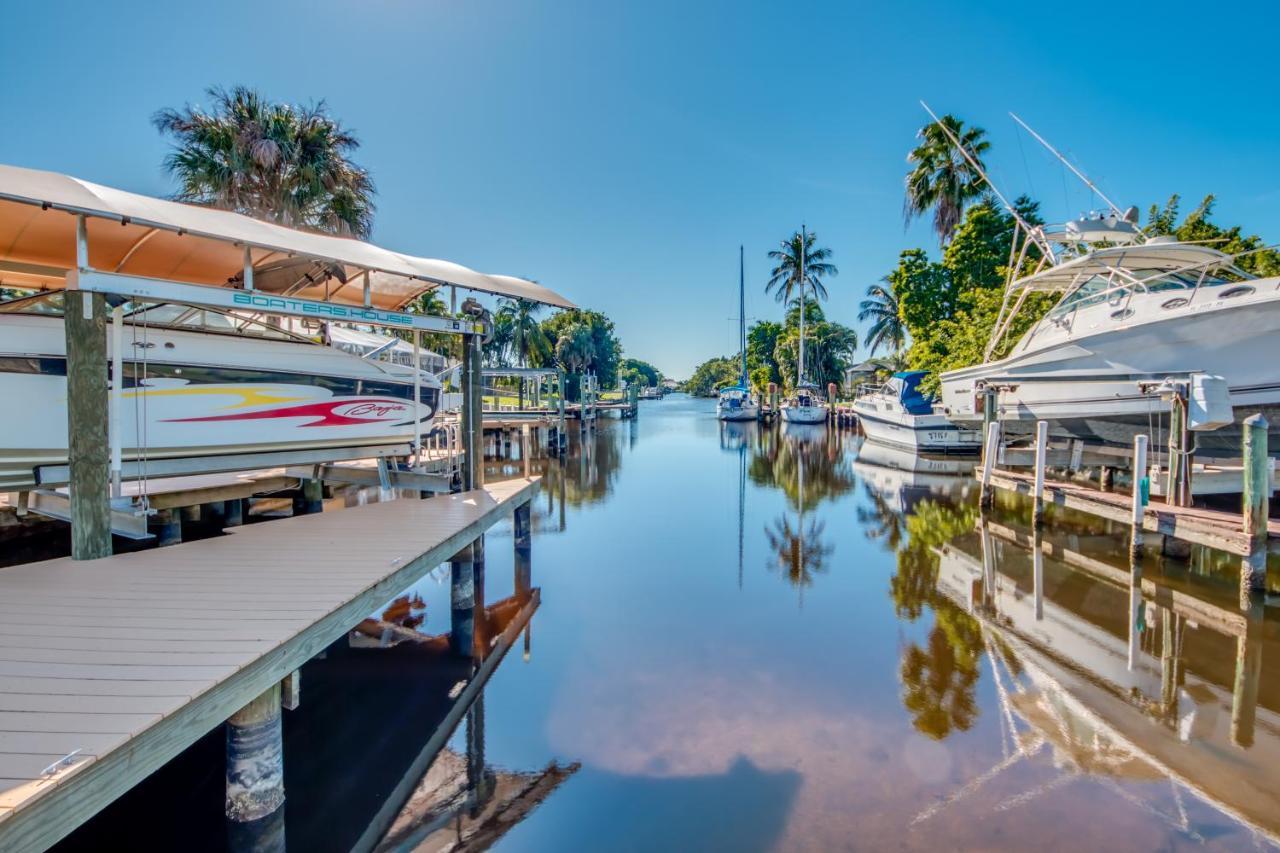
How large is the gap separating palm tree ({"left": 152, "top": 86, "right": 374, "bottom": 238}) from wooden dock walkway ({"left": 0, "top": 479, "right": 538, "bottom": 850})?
38.7 feet

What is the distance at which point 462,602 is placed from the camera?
6.71 m

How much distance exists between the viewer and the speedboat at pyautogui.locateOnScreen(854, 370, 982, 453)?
74.3 feet

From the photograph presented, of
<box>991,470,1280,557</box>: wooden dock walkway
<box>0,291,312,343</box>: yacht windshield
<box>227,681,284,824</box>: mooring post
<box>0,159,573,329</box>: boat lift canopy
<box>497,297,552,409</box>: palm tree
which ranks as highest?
<box>497,297,552,409</box>: palm tree

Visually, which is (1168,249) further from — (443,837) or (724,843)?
(443,837)

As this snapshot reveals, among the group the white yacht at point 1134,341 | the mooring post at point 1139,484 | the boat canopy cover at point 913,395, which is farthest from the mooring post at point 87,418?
the boat canopy cover at point 913,395

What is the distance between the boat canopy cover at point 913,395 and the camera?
23906 millimetres

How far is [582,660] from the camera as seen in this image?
6473mm

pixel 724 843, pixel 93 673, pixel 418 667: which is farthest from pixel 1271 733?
pixel 93 673

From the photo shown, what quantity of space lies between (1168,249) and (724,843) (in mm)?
11810

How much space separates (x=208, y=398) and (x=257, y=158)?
10148mm

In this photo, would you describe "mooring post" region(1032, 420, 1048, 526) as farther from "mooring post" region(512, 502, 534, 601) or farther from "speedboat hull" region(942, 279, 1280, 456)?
"mooring post" region(512, 502, 534, 601)

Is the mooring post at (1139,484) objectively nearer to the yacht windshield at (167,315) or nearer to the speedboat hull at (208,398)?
the speedboat hull at (208,398)

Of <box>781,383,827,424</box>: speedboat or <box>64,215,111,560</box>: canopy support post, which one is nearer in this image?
<box>64,215,111,560</box>: canopy support post

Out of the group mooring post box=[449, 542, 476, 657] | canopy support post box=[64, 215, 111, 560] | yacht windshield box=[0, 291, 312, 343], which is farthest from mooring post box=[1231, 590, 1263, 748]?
yacht windshield box=[0, 291, 312, 343]
